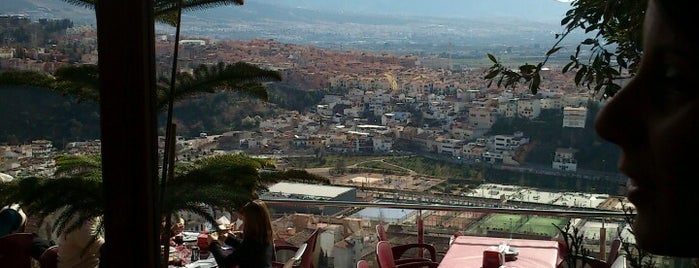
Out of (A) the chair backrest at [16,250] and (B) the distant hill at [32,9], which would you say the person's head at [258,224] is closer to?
(A) the chair backrest at [16,250]

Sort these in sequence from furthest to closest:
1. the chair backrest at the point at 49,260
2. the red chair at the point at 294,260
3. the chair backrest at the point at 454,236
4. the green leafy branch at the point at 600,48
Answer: the chair backrest at the point at 454,236, the chair backrest at the point at 49,260, the red chair at the point at 294,260, the green leafy branch at the point at 600,48

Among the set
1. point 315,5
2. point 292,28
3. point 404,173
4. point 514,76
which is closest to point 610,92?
point 514,76

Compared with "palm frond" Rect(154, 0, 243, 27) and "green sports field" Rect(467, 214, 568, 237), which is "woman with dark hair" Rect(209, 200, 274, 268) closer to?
"green sports field" Rect(467, 214, 568, 237)

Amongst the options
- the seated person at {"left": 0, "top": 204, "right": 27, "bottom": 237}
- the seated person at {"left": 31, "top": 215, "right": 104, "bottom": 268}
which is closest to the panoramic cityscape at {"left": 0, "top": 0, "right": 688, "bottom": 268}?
the seated person at {"left": 0, "top": 204, "right": 27, "bottom": 237}

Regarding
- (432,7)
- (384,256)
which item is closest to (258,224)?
(384,256)

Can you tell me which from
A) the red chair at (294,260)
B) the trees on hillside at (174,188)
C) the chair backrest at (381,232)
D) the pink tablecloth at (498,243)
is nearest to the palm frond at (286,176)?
the trees on hillside at (174,188)

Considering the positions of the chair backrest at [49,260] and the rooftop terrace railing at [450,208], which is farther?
the rooftop terrace railing at [450,208]
